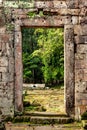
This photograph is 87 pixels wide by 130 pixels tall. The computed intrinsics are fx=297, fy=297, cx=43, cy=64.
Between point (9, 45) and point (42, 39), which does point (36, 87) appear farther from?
point (9, 45)

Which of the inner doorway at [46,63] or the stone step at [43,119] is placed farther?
the inner doorway at [46,63]

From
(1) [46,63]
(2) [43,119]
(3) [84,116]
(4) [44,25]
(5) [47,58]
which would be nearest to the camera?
(3) [84,116]

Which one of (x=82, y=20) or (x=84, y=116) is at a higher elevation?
(x=82, y=20)

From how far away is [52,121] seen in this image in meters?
9.12

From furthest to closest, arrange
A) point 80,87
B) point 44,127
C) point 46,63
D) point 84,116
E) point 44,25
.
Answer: point 46,63, point 44,25, point 80,87, point 84,116, point 44,127

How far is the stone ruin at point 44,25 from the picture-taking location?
9.32 metres

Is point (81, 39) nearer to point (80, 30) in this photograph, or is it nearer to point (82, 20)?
point (80, 30)

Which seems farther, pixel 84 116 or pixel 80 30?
pixel 80 30

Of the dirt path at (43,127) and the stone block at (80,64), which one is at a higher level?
the stone block at (80,64)

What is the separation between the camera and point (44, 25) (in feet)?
30.9

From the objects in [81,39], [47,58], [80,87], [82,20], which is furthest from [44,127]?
[47,58]

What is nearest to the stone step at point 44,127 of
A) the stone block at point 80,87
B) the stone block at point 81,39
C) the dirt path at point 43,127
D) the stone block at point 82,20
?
the dirt path at point 43,127

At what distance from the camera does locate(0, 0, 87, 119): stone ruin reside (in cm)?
932

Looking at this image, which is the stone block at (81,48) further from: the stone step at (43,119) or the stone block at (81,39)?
the stone step at (43,119)
